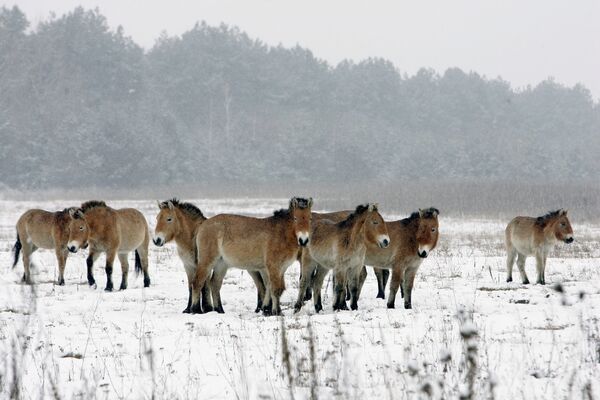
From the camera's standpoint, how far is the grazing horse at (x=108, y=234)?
13.5 meters

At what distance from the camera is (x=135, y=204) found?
42625 millimetres

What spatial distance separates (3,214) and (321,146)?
47.7m

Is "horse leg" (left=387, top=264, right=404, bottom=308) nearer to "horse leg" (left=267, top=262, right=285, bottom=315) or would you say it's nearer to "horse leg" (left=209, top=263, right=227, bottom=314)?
"horse leg" (left=267, top=262, right=285, bottom=315)

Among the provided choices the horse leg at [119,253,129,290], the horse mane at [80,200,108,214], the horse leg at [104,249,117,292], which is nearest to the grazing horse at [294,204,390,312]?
the horse leg at [104,249,117,292]

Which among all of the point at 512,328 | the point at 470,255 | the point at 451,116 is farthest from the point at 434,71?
the point at 512,328

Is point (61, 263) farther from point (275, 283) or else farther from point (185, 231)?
point (275, 283)

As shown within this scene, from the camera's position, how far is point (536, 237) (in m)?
14.0

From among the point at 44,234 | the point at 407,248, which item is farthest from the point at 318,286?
the point at 44,234

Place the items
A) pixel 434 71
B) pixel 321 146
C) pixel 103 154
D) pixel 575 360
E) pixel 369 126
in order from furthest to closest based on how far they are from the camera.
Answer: pixel 434 71 → pixel 369 126 → pixel 321 146 → pixel 103 154 → pixel 575 360

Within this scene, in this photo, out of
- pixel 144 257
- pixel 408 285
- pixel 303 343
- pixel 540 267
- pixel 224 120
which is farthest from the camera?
pixel 224 120

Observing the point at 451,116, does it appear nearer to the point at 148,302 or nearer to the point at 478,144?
the point at 478,144

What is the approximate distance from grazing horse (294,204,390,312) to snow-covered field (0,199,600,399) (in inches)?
15.6

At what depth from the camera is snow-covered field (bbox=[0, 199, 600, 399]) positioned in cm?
590

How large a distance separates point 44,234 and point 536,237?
431 inches
